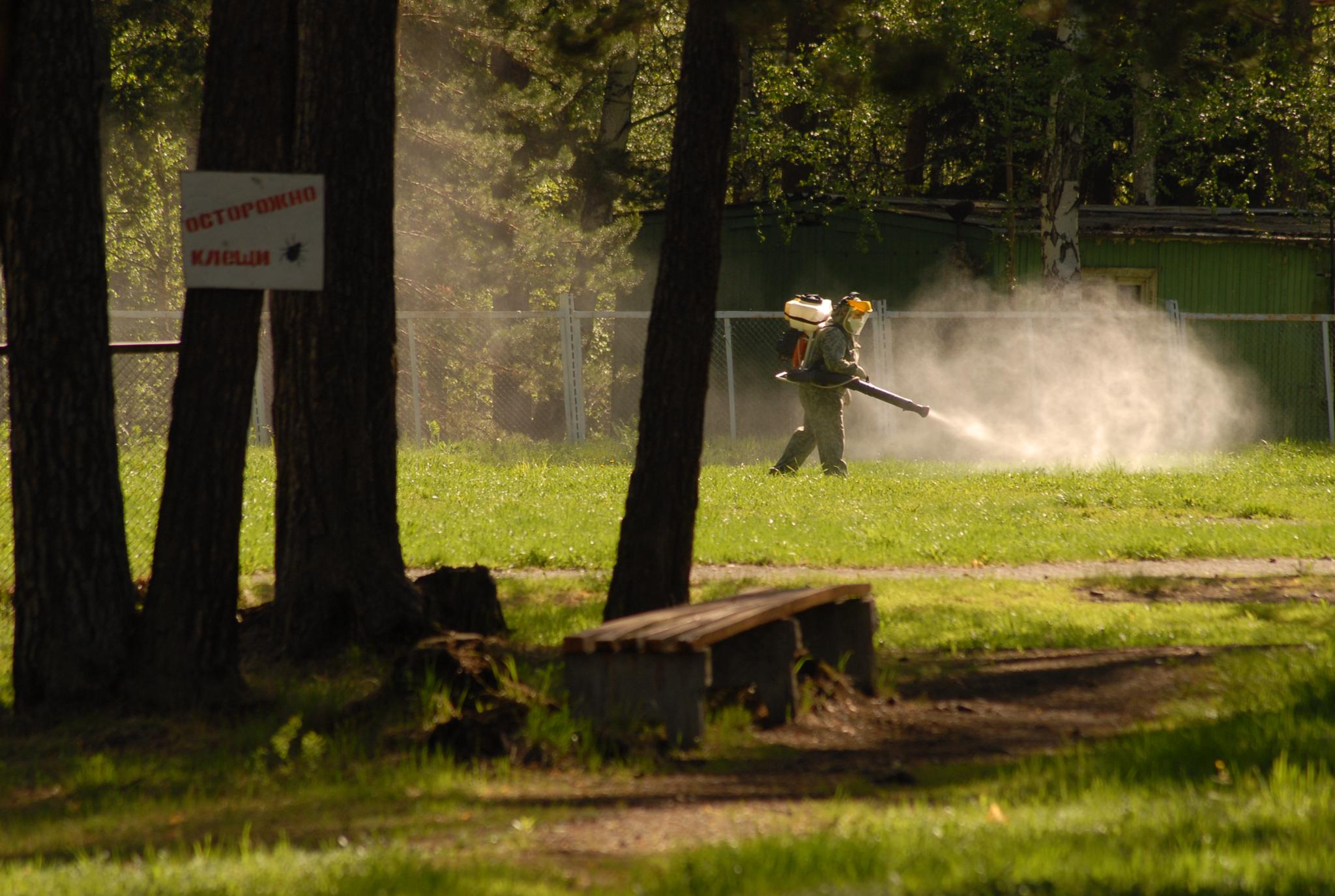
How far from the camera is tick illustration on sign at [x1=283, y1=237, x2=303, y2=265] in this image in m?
6.36

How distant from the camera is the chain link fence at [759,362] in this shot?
21.1 meters

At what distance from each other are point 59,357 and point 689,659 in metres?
2.72

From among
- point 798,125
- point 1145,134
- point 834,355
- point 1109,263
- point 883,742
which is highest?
point 798,125

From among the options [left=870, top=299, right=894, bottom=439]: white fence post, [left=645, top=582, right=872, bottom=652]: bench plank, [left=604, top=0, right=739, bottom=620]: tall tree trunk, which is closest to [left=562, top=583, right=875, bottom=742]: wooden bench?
[left=645, top=582, right=872, bottom=652]: bench plank

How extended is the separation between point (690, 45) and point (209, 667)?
143 inches

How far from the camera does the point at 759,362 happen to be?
80.1 ft

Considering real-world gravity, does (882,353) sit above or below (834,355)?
above

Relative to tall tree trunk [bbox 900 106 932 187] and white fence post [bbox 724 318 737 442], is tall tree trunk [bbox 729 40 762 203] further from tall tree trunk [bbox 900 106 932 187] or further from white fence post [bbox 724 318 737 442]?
white fence post [bbox 724 318 737 442]

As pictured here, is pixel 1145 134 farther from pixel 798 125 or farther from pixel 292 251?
pixel 292 251

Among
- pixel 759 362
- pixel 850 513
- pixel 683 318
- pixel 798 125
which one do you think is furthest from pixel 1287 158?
pixel 683 318

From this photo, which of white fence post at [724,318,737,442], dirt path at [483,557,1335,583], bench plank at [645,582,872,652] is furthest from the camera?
white fence post at [724,318,737,442]

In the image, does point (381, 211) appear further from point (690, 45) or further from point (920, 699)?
point (920, 699)

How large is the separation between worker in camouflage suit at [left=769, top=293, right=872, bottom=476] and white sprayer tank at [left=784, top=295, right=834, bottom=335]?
0.27 meters

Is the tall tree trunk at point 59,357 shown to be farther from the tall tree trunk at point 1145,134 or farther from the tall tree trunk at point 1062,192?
the tall tree trunk at point 1062,192
